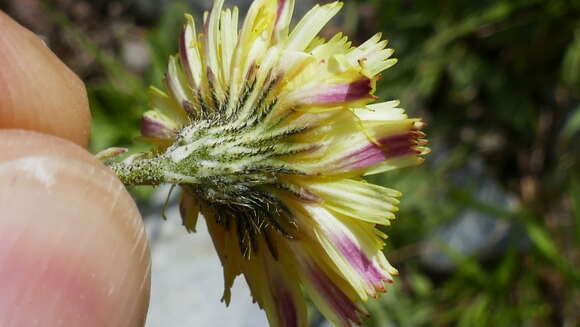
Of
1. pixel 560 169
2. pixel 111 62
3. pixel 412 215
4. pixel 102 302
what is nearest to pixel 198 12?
pixel 111 62

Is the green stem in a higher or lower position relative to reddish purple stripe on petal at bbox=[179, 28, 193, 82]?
lower

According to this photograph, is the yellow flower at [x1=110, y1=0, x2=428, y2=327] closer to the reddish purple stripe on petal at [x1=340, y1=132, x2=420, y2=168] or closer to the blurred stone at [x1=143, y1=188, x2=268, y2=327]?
the reddish purple stripe on petal at [x1=340, y1=132, x2=420, y2=168]

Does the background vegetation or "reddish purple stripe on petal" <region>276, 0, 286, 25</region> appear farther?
the background vegetation

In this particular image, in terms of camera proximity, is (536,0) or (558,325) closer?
(536,0)

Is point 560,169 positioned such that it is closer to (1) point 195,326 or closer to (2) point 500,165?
(2) point 500,165

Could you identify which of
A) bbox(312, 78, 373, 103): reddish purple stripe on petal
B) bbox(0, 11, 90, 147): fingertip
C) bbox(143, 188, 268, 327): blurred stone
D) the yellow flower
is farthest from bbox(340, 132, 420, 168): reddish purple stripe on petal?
bbox(143, 188, 268, 327): blurred stone

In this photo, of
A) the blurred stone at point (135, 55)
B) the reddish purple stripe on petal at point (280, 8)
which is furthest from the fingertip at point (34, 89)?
the blurred stone at point (135, 55)

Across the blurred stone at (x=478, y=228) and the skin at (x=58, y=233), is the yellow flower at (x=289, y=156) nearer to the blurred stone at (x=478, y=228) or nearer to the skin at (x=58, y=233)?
the skin at (x=58, y=233)
